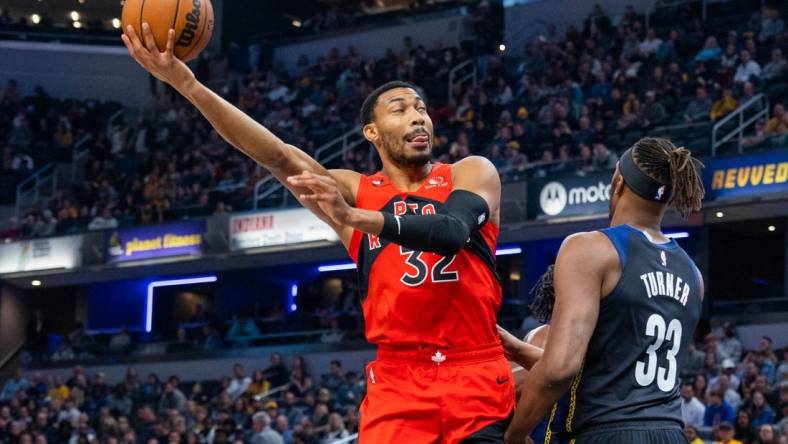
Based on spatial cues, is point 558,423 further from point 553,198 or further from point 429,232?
point 553,198

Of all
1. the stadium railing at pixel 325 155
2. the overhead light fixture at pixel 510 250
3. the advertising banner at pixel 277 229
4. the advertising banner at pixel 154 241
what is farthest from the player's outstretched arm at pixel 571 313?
the advertising banner at pixel 154 241

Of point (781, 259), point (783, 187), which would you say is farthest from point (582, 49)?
point (783, 187)

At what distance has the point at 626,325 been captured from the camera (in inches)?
177

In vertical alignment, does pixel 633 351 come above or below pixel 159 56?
below

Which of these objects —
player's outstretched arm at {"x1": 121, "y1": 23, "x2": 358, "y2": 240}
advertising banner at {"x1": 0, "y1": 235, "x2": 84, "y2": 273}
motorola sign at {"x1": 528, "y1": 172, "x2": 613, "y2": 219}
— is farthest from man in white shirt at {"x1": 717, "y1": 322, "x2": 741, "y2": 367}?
advertising banner at {"x1": 0, "y1": 235, "x2": 84, "y2": 273}

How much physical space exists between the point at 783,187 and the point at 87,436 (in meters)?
11.6

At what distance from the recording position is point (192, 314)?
3084cm

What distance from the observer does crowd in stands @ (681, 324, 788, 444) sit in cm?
1284

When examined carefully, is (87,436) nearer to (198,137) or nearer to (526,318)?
(526,318)

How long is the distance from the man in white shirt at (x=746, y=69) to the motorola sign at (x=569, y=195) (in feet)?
10.6

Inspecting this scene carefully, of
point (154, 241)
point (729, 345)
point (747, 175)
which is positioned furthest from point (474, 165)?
point (154, 241)

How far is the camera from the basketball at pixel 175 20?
523cm

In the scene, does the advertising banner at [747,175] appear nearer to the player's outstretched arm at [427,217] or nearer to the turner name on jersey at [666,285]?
the player's outstretched arm at [427,217]

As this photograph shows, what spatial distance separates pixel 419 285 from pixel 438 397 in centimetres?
46
